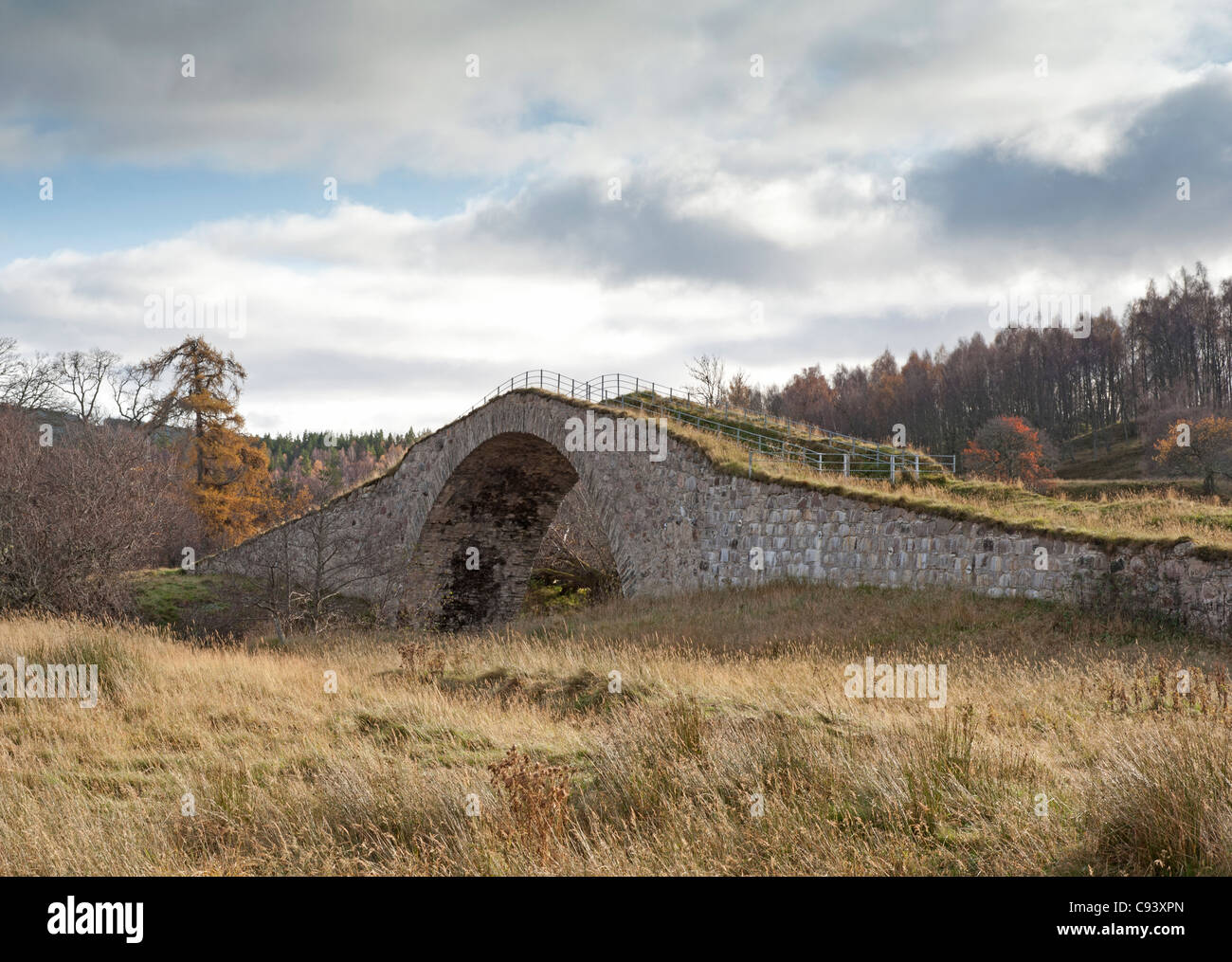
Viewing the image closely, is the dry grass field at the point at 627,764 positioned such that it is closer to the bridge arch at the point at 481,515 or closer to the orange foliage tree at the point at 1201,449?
the bridge arch at the point at 481,515

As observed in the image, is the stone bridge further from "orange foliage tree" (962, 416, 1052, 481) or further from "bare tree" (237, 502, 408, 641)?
"orange foliage tree" (962, 416, 1052, 481)

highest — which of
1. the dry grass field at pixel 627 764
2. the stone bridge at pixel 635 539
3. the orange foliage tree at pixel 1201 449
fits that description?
the orange foliage tree at pixel 1201 449

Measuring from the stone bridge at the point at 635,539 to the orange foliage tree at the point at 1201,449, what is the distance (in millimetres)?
26147

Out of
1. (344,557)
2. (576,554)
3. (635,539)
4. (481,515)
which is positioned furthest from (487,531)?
(635,539)

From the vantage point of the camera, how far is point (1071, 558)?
1390cm

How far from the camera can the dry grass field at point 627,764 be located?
4.59 metres

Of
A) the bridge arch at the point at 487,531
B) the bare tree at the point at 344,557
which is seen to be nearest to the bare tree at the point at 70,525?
the bare tree at the point at 344,557

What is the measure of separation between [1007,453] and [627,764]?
4580 cm

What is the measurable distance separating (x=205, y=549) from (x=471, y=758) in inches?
1552

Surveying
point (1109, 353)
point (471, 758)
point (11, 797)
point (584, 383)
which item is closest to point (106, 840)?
point (11, 797)
